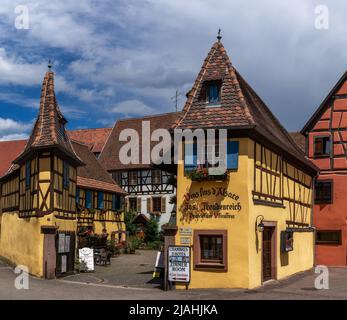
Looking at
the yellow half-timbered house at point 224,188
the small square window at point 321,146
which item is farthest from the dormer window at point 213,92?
the small square window at point 321,146

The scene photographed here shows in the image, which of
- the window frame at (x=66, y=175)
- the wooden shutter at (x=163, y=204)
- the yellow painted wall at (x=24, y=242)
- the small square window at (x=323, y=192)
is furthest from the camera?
the wooden shutter at (x=163, y=204)

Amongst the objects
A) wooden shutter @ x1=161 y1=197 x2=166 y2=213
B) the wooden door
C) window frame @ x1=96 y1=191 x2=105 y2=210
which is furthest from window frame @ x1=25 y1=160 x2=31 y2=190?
wooden shutter @ x1=161 y1=197 x2=166 y2=213

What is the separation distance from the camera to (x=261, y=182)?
21.2m

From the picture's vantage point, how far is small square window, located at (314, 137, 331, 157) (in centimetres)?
3250

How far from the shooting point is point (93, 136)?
197 feet

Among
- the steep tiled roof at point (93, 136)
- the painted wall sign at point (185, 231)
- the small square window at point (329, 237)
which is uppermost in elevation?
the steep tiled roof at point (93, 136)

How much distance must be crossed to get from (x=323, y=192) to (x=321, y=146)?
8.56 feet

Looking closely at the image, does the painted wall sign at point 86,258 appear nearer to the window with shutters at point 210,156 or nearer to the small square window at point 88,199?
the window with shutters at point 210,156

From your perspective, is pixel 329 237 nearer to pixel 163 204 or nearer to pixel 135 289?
pixel 135 289

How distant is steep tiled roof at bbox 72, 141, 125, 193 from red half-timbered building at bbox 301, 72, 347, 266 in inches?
560

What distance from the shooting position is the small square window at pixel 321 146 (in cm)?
3250

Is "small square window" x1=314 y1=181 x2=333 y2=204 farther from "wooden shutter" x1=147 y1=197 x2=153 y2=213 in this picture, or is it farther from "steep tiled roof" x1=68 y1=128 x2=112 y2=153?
"steep tiled roof" x1=68 y1=128 x2=112 y2=153
